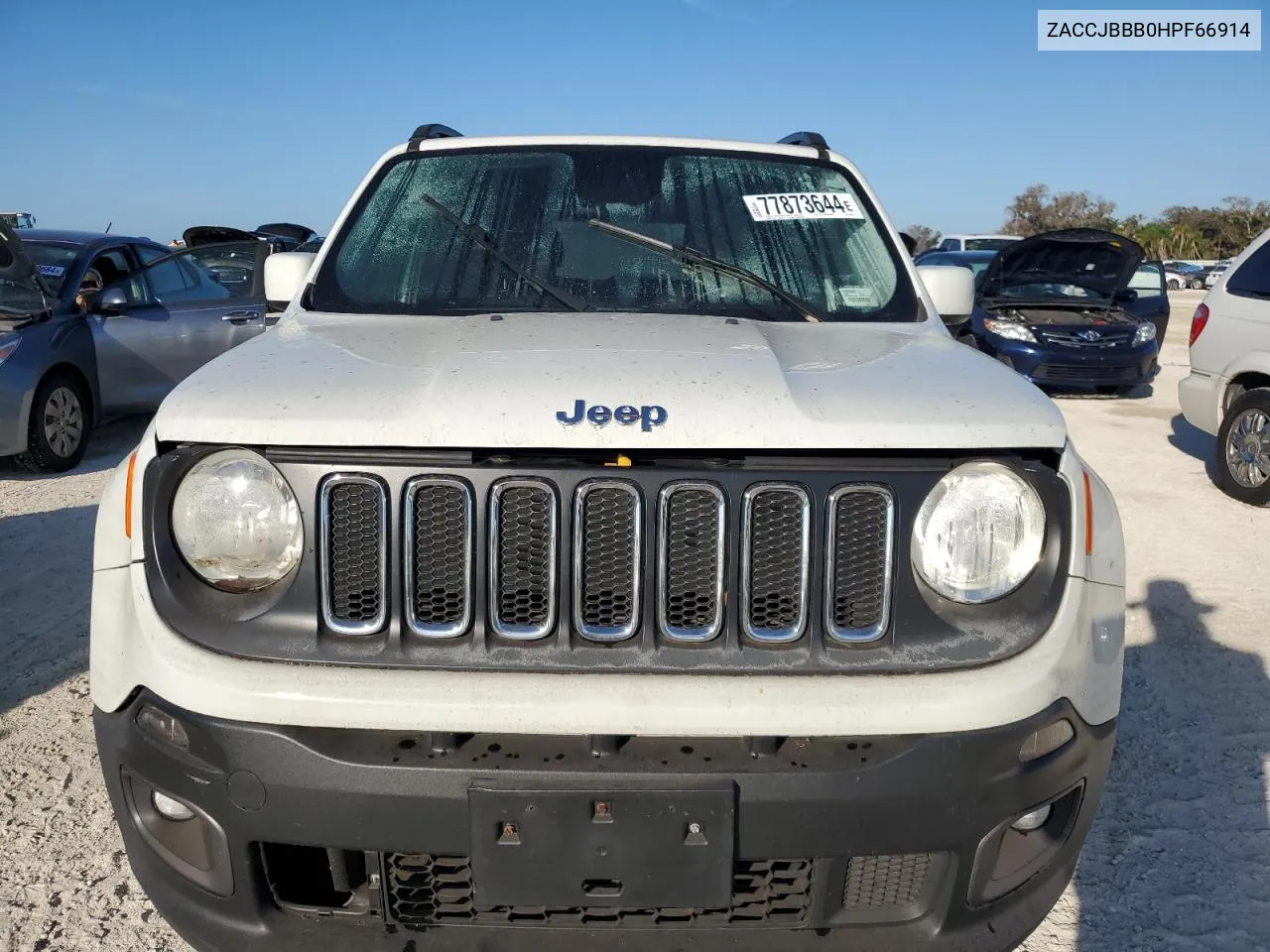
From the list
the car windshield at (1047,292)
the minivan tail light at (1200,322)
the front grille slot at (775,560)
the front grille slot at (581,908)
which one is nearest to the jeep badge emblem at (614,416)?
the front grille slot at (775,560)

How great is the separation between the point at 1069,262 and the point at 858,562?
10978mm

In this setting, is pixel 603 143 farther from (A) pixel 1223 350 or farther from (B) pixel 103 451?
(B) pixel 103 451

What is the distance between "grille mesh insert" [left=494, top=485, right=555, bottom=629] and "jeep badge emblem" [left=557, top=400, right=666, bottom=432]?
136 millimetres

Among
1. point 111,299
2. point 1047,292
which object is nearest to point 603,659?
point 111,299

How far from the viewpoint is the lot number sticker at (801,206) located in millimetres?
3188

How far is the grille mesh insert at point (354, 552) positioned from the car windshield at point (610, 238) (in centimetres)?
105

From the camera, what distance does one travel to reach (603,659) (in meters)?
1.84

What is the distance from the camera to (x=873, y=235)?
325 cm

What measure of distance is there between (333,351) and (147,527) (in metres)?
0.59

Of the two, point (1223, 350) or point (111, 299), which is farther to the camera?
point (111, 299)

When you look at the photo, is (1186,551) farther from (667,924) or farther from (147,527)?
(147,527)

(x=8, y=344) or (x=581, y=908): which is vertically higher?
(x=8, y=344)

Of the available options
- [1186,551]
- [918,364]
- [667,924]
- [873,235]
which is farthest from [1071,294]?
[667,924]

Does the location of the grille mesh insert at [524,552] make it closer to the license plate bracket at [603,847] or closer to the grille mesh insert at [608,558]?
the grille mesh insert at [608,558]
